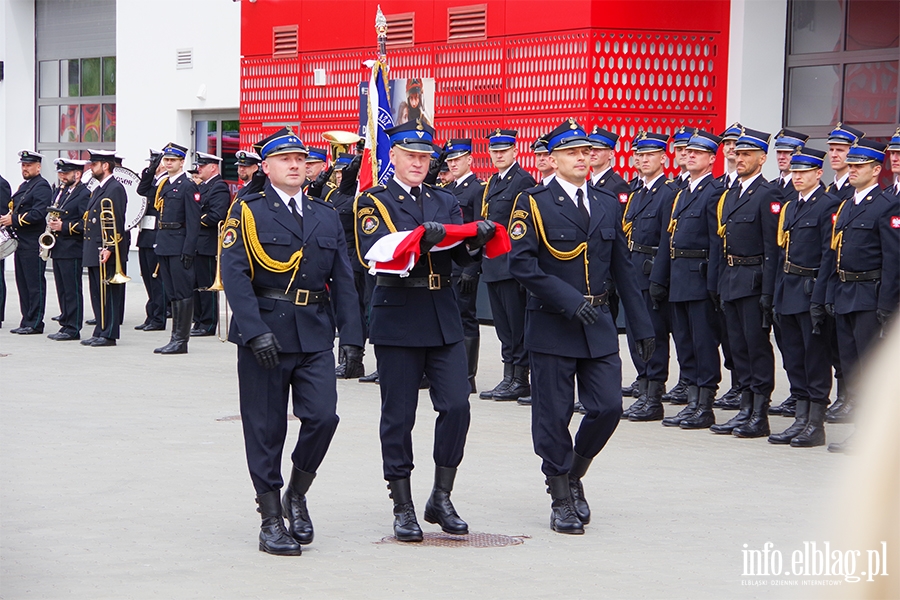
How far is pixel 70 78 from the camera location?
28.9 m

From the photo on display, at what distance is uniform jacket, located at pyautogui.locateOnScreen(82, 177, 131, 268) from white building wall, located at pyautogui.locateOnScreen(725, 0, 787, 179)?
23.3 feet

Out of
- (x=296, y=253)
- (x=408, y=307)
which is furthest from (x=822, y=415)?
(x=296, y=253)

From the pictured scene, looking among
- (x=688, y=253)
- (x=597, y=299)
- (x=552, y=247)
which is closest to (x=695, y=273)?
(x=688, y=253)

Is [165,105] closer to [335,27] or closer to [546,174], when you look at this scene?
[335,27]

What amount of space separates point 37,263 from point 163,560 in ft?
35.8

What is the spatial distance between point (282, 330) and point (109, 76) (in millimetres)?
22989

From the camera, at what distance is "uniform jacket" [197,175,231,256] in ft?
50.7

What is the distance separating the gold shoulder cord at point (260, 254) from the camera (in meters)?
6.23

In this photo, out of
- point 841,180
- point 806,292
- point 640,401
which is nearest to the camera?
point 806,292

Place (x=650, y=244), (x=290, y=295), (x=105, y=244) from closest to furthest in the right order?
(x=290, y=295) < (x=650, y=244) < (x=105, y=244)

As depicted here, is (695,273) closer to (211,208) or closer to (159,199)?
(211,208)

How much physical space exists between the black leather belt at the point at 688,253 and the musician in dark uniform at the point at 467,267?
6.08 ft

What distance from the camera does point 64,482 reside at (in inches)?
302

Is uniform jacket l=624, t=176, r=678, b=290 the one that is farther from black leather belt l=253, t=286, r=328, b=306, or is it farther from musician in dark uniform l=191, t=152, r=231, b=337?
musician in dark uniform l=191, t=152, r=231, b=337
